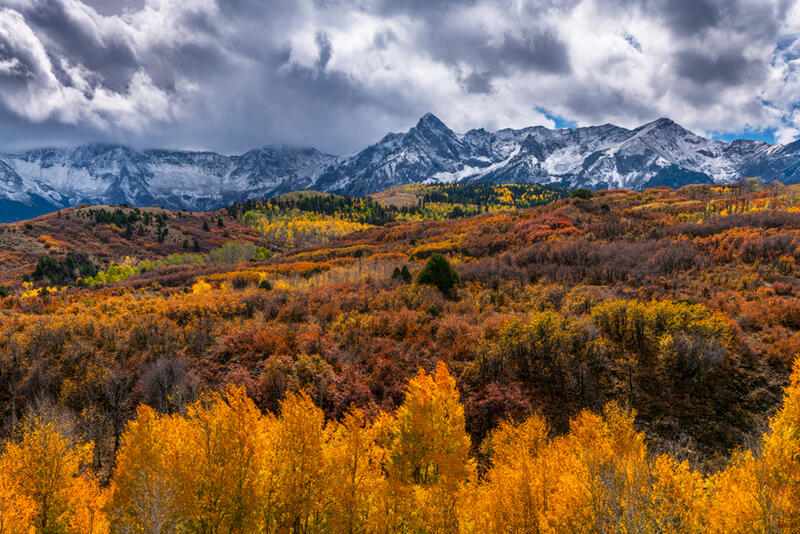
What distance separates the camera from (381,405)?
46.9 feet

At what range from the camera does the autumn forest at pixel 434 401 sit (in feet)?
26.2

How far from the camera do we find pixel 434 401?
456 inches

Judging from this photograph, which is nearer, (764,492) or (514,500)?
(764,492)

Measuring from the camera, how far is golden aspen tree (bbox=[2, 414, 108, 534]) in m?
8.76

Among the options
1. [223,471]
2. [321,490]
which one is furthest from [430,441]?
[223,471]

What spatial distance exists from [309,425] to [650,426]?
12193mm

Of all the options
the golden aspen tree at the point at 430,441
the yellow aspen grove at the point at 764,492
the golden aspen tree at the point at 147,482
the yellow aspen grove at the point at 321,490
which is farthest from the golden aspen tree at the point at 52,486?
the yellow aspen grove at the point at 764,492

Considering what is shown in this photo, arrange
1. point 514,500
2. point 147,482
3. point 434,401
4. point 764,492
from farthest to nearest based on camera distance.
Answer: point 434,401 < point 147,482 < point 514,500 < point 764,492

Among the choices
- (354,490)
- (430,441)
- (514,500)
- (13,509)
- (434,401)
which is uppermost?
(13,509)

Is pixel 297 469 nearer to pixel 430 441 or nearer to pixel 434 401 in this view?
pixel 430 441

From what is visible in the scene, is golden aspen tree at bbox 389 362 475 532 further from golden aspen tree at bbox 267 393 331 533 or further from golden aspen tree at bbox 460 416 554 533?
golden aspen tree at bbox 267 393 331 533

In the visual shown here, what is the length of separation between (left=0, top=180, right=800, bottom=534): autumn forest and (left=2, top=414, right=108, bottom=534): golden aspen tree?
5cm

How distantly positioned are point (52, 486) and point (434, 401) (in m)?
10.4

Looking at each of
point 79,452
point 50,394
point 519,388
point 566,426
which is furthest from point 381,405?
point 50,394
